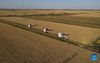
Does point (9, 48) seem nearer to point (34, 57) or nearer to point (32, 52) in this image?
point (32, 52)

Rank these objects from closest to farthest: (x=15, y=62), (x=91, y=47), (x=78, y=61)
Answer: (x=15, y=62) → (x=78, y=61) → (x=91, y=47)

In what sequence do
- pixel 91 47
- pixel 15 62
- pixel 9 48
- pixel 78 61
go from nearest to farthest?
pixel 15 62 → pixel 78 61 → pixel 9 48 → pixel 91 47

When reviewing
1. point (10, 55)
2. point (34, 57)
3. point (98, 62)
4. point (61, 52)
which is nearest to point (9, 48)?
point (10, 55)

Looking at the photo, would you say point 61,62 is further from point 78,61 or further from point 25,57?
point 25,57

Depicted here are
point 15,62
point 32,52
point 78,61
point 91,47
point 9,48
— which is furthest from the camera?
point 91,47

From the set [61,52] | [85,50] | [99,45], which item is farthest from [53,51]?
[99,45]

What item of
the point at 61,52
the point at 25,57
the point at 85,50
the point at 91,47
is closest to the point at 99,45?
the point at 91,47

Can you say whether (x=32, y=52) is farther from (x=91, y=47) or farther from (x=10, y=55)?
(x=91, y=47)

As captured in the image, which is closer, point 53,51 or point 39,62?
point 39,62

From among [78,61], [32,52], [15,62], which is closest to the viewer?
[15,62]
